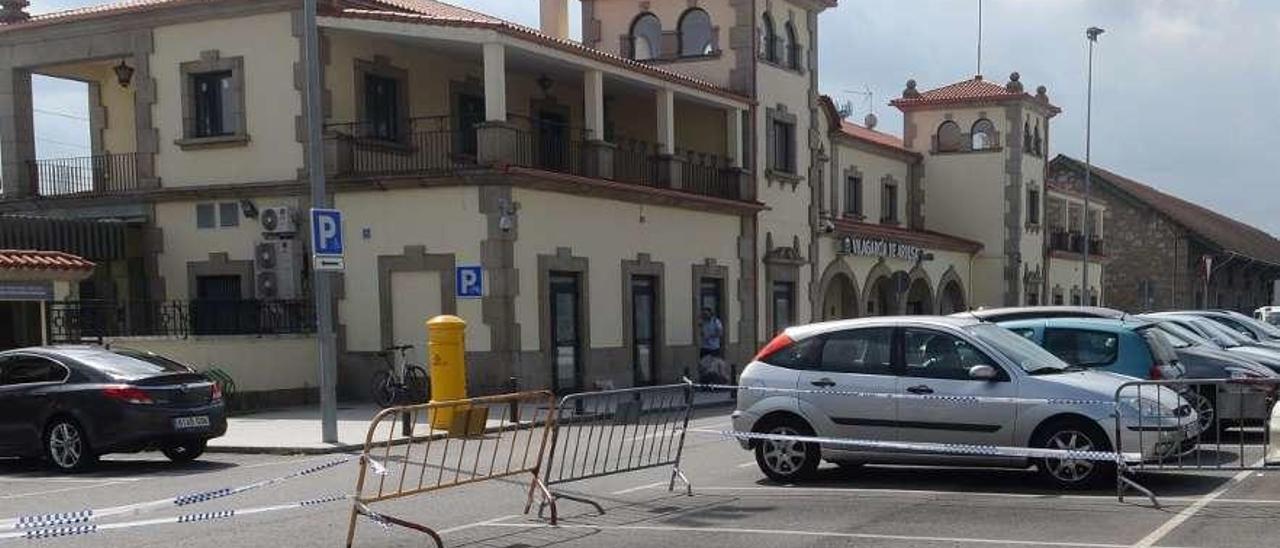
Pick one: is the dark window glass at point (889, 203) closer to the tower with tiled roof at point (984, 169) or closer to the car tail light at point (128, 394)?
the tower with tiled roof at point (984, 169)

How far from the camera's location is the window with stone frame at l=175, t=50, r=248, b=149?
24125 mm

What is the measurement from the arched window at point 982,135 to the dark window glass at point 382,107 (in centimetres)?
2683

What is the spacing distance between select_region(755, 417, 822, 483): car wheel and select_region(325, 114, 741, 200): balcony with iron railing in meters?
11.3

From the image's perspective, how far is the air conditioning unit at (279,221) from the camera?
920 inches

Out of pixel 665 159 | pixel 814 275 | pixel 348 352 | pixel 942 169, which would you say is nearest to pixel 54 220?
pixel 348 352

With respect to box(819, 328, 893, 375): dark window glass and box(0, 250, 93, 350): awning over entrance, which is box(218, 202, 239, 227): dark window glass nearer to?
box(0, 250, 93, 350): awning over entrance

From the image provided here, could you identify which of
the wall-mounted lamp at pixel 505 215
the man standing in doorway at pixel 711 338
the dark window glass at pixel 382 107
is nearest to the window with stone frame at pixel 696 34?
the man standing in doorway at pixel 711 338

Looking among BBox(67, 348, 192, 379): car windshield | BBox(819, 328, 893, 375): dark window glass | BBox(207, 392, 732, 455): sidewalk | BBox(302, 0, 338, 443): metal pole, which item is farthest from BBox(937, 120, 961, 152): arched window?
BBox(819, 328, 893, 375): dark window glass

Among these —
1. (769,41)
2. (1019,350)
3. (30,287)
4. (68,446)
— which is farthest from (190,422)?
(769,41)

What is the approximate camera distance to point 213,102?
81.5ft

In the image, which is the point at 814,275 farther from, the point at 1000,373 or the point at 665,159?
the point at 1000,373

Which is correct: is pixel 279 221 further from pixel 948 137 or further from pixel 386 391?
pixel 948 137

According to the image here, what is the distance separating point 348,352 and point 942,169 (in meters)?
28.9

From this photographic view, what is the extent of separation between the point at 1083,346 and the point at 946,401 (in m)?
3.48
